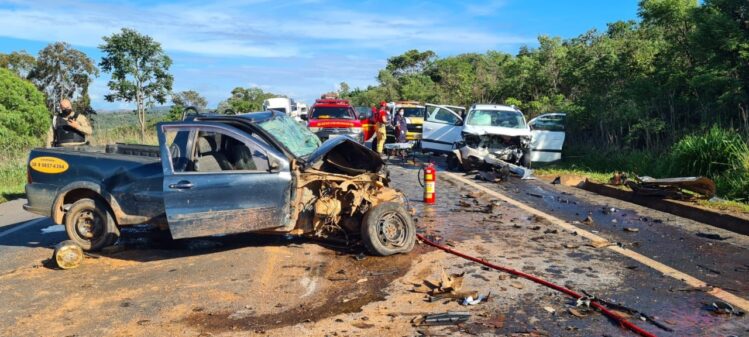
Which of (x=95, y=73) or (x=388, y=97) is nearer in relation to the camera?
(x=95, y=73)

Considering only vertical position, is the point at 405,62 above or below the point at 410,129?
above

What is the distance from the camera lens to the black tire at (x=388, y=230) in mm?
6578

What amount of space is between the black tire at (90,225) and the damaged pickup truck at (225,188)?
0.5 inches

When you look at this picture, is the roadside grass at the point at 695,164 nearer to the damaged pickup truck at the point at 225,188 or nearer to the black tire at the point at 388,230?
the black tire at the point at 388,230

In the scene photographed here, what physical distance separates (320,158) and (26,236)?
4.84 metres

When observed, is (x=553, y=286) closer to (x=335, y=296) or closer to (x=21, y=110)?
(x=335, y=296)

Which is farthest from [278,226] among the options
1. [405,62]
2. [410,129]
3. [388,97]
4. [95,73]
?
[405,62]

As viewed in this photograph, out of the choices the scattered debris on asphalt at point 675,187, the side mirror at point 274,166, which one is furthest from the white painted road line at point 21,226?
the scattered debris on asphalt at point 675,187

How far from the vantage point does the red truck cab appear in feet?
67.8

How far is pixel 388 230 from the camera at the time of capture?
267 inches

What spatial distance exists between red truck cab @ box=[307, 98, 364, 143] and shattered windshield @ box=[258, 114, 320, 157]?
11614mm

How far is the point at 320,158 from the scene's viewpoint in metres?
6.61

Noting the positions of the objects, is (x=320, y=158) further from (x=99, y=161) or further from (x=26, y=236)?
(x=26, y=236)

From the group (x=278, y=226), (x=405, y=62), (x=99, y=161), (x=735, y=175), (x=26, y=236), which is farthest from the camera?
(x=405, y=62)
